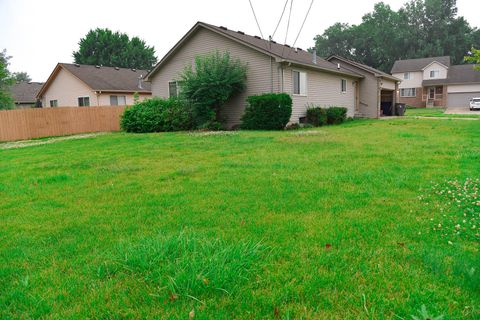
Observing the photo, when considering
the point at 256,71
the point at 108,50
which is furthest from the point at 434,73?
the point at 108,50

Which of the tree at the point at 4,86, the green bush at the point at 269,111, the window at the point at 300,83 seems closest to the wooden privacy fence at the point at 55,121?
the tree at the point at 4,86

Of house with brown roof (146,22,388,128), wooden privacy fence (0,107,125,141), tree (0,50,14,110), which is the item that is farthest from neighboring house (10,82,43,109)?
house with brown roof (146,22,388,128)

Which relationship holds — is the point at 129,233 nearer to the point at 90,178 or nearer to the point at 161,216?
the point at 161,216

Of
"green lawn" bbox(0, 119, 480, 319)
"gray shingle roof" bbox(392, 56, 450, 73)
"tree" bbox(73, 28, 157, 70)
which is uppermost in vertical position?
"tree" bbox(73, 28, 157, 70)

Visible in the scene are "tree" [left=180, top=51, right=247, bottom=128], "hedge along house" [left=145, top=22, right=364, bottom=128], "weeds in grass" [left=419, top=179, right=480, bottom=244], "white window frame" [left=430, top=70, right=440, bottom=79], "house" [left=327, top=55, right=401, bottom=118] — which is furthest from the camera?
"white window frame" [left=430, top=70, right=440, bottom=79]

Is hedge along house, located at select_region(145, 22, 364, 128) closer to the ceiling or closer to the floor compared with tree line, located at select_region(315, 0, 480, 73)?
closer to the floor

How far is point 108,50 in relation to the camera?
1889 inches

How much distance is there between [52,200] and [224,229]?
9.39ft

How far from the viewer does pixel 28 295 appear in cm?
245

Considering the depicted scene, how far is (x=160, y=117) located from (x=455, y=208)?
46.7 feet

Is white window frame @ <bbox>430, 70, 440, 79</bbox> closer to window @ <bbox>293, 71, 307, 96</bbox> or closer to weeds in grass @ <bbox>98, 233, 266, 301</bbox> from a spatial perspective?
window @ <bbox>293, 71, 307, 96</bbox>

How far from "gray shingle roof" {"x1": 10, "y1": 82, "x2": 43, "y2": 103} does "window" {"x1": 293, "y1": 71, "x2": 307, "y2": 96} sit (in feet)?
92.1

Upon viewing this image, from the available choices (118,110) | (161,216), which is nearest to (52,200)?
(161,216)

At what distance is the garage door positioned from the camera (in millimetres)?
40719
